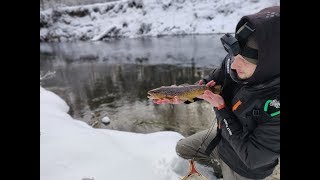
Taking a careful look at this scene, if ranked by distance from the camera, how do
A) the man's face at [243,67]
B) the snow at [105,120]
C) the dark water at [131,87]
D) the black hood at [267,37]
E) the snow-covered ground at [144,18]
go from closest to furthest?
the black hood at [267,37]
the man's face at [243,67]
the dark water at [131,87]
the snow at [105,120]
the snow-covered ground at [144,18]

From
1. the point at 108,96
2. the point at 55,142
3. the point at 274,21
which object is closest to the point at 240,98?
the point at 274,21

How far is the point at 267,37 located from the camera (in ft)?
8.35

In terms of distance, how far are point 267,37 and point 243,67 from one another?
0.37 metres

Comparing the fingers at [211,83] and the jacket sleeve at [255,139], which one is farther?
the fingers at [211,83]

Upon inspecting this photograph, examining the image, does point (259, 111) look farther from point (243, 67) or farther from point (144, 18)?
point (144, 18)

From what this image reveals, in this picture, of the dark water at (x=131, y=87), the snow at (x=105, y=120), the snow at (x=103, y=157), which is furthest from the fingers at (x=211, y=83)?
the snow at (x=105, y=120)

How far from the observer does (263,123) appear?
2875 mm

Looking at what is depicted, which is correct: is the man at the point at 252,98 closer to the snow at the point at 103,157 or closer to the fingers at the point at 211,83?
the fingers at the point at 211,83

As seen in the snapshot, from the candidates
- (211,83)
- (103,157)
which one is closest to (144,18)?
(103,157)

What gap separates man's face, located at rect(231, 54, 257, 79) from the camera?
277cm

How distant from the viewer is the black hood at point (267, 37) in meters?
2.53

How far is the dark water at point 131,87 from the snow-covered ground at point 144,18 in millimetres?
18948

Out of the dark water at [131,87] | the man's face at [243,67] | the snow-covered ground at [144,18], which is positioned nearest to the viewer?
the man's face at [243,67]
